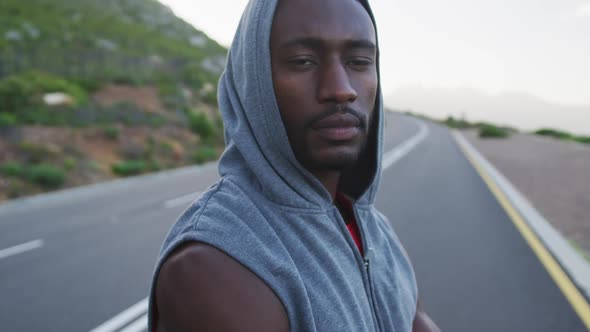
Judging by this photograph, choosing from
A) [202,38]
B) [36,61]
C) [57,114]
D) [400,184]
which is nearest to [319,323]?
[400,184]

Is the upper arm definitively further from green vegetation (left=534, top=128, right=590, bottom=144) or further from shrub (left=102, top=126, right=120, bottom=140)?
green vegetation (left=534, top=128, right=590, bottom=144)

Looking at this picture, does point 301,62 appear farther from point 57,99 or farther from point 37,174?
point 57,99

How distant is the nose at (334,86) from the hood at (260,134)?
0.42 ft

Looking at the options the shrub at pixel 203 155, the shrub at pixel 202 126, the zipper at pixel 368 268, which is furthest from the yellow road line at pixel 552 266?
the shrub at pixel 202 126

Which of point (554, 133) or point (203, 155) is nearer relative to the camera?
point (203, 155)

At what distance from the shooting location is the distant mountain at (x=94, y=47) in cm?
2255

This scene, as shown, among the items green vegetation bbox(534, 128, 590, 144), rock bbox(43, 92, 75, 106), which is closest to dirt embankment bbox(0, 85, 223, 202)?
rock bbox(43, 92, 75, 106)

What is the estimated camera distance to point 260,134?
1.18 m

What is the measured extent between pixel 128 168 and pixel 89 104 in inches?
246

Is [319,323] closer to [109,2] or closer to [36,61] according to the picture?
[36,61]

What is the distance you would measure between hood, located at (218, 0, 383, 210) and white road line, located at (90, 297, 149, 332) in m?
3.27

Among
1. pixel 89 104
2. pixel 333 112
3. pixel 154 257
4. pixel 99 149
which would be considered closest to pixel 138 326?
pixel 154 257

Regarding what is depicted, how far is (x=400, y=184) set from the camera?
35.1 feet

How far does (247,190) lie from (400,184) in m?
9.86
